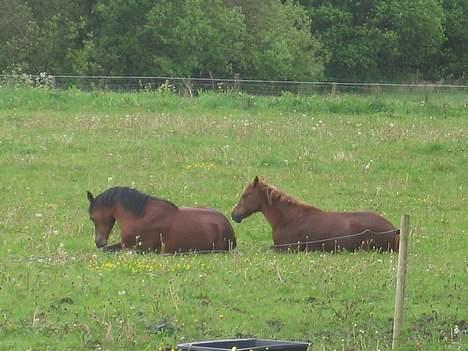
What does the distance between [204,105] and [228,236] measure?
1877cm

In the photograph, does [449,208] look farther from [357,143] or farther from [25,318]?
[25,318]

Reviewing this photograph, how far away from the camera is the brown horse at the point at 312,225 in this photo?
47.4 ft

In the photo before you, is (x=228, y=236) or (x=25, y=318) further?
(x=228, y=236)

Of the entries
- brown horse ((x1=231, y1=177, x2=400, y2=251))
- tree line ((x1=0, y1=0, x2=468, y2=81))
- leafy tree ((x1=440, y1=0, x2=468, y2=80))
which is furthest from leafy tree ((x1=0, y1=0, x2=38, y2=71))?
brown horse ((x1=231, y1=177, x2=400, y2=251))

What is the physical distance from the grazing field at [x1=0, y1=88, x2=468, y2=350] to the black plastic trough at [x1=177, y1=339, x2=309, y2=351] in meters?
0.92

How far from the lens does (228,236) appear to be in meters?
14.5

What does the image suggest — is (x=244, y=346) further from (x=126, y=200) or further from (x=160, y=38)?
(x=160, y=38)

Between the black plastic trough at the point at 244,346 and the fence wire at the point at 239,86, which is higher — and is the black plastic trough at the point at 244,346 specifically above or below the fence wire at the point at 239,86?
above

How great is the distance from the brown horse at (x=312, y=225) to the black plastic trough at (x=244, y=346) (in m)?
5.83

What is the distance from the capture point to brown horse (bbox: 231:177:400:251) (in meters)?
14.4

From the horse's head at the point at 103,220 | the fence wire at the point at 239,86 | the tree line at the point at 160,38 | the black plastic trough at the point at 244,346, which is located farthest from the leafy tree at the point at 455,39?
the black plastic trough at the point at 244,346

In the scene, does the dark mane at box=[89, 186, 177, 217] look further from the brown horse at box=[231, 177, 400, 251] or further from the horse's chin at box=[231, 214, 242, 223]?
the brown horse at box=[231, 177, 400, 251]

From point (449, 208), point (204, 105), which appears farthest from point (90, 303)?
point (204, 105)

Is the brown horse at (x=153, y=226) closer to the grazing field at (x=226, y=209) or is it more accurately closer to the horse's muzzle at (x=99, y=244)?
the horse's muzzle at (x=99, y=244)
